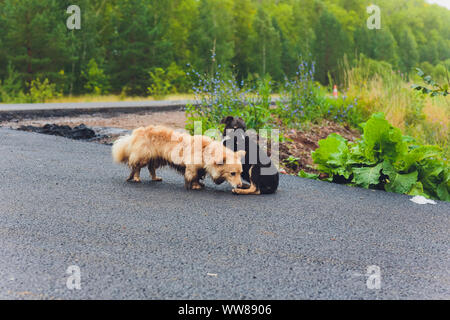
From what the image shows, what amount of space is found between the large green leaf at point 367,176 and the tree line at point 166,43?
39.0ft

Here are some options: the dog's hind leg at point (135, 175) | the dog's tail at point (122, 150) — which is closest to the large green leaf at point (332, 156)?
the dog's hind leg at point (135, 175)

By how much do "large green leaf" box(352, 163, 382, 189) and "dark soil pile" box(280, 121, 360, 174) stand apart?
1105 mm

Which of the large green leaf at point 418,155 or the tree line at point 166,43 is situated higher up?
the tree line at point 166,43

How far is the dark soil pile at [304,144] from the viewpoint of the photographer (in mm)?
7285

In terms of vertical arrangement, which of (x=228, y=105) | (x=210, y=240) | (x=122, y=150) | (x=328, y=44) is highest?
(x=328, y=44)

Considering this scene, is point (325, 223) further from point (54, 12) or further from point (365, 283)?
point (54, 12)

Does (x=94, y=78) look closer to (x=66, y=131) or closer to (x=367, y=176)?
(x=66, y=131)

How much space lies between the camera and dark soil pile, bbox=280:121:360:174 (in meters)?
7.29

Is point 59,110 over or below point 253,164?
below

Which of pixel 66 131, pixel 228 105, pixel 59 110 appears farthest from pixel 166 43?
pixel 228 105

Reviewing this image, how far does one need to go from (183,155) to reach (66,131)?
17.5ft

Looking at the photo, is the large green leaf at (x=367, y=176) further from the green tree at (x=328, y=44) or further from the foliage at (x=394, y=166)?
the green tree at (x=328, y=44)

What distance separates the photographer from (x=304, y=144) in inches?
328

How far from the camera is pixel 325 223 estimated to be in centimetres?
451
